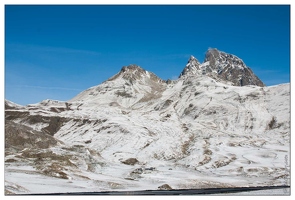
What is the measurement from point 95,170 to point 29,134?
1313 inches

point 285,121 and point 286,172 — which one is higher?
Answer: point 285,121

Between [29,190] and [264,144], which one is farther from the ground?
[264,144]

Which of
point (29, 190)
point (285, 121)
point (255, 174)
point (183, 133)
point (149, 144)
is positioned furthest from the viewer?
point (285, 121)

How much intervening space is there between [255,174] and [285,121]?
84.9m

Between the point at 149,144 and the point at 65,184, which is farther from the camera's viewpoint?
the point at 149,144
